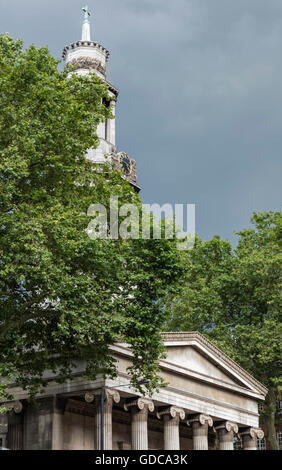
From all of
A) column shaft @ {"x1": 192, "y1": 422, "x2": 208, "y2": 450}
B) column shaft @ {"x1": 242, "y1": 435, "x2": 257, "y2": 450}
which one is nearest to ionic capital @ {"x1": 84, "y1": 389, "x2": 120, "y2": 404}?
column shaft @ {"x1": 192, "y1": 422, "x2": 208, "y2": 450}

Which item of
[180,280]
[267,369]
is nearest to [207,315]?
[267,369]

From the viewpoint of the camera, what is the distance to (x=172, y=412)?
3575 centimetres

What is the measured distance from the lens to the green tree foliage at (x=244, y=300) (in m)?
47.7

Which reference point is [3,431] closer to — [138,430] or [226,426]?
[138,430]

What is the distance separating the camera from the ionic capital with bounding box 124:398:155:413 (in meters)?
33.6

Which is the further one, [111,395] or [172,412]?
[172,412]

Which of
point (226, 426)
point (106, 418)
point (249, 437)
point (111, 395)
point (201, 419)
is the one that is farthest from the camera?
point (249, 437)

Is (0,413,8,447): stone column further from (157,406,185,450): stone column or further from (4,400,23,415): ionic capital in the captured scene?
(157,406,185,450): stone column

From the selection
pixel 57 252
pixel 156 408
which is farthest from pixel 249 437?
pixel 57 252

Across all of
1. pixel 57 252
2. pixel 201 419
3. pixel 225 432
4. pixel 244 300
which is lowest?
pixel 225 432

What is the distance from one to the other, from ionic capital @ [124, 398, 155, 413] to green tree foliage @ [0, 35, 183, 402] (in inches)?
191

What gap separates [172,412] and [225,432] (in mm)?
6316
